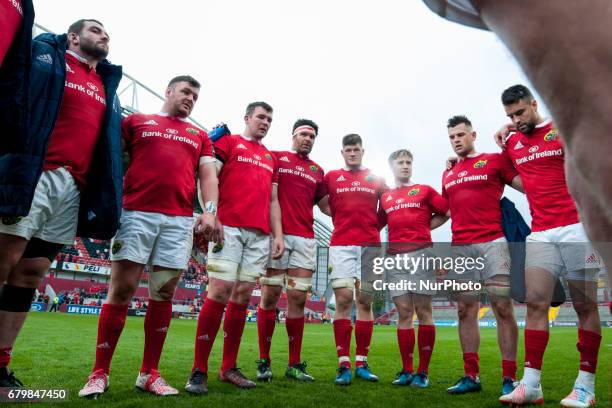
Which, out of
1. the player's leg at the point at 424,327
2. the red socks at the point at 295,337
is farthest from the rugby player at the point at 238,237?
the player's leg at the point at 424,327

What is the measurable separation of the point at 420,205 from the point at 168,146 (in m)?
3.28

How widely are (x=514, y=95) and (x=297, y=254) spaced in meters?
2.77

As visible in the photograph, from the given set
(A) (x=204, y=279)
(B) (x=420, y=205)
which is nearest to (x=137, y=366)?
(B) (x=420, y=205)

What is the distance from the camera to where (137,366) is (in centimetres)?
491

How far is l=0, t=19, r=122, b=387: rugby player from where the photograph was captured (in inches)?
97.2

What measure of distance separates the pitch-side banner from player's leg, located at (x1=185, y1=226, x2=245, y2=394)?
32.1 m

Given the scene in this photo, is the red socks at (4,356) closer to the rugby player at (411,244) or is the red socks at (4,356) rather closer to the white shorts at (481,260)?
the rugby player at (411,244)

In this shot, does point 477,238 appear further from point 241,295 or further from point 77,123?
point 77,123

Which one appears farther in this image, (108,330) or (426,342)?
(426,342)

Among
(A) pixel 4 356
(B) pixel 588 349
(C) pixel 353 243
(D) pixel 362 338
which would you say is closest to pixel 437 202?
(C) pixel 353 243

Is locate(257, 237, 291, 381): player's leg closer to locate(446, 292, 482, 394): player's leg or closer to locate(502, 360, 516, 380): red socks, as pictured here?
locate(446, 292, 482, 394): player's leg

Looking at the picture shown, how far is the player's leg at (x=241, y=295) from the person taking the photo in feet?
13.5

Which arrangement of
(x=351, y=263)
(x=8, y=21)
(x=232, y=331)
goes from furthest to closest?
(x=351, y=263) → (x=232, y=331) → (x=8, y=21)

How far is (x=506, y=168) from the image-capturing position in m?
4.51
